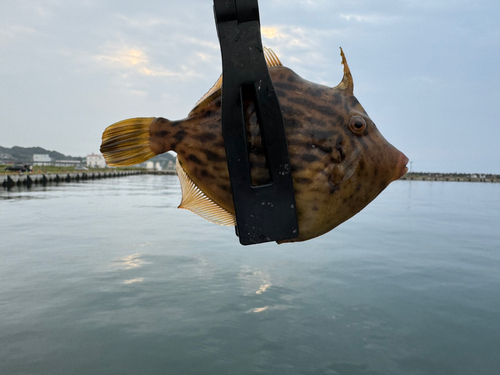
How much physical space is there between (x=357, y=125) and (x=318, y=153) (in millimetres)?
107

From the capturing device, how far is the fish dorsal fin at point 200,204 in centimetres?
95

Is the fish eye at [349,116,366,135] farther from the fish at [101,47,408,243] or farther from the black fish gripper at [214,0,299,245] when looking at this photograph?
the black fish gripper at [214,0,299,245]

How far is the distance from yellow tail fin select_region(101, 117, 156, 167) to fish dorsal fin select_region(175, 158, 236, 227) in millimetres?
106

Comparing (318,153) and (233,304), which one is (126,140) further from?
(233,304)

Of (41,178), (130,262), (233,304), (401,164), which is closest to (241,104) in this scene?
(401,164)

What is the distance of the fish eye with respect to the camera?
76cm

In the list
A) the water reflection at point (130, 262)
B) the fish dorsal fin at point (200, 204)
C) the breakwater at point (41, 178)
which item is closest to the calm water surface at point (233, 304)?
the water reflection at point (130, 262)

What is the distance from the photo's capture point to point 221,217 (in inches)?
37.5

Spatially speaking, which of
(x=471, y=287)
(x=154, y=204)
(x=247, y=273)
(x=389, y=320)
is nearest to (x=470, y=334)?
(x=389, y=320)

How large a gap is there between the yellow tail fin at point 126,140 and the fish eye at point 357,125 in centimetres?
48

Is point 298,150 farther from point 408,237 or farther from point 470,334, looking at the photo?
point 408,237

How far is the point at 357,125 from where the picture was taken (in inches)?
30.0

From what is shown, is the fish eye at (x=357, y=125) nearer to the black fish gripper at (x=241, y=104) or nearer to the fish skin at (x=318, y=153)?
the fish skin at (x=318, y=153)

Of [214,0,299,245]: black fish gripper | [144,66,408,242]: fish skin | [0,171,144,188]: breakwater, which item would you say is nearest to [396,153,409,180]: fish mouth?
[144,66,408,242]: fish skin
